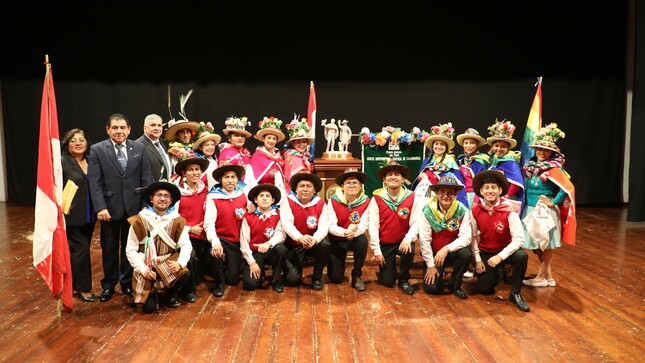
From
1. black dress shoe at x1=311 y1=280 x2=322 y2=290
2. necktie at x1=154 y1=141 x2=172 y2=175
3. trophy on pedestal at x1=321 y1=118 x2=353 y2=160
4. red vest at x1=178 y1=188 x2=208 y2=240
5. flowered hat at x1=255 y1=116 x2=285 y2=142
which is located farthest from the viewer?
trophy on pedestal at x1=321 y1=118 x2=353 y2=160

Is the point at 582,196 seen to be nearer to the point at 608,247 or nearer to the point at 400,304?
the point at 608,247

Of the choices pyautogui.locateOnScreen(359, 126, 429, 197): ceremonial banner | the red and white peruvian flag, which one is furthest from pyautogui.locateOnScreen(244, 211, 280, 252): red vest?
pyautogui.locateOnScreen(359, 126, 429, 197): ceremonial banner

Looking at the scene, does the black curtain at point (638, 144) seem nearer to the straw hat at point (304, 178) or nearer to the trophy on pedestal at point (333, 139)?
the trophy on pedestal at point (333, 139)

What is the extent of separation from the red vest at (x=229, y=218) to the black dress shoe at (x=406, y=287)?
1428mm

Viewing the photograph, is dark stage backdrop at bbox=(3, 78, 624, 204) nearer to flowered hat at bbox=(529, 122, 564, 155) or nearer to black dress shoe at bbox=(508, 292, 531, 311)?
flowered hat at bbox=(529, 122, 564, 155)

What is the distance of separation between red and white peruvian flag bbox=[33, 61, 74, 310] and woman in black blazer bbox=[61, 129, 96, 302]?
0.30m

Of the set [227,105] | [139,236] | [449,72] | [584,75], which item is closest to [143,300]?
[139,236]

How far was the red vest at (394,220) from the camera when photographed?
14.8 feet

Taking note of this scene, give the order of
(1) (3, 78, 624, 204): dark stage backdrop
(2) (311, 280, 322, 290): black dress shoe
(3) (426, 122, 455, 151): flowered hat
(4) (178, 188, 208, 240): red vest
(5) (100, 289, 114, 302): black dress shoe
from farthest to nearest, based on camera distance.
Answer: (1) (3, 78, 624, 204): dark stage backdrop
(3) (426, 122, 455, 151): flowered hat
(4) (178, 188, 208, 240): red vest
(2) (311, 280, 322, 290): black dress shoe
(5) (100, 289, 114, 302): black dress shoe

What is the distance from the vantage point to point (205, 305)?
4059 mm

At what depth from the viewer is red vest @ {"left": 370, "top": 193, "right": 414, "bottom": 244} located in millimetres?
Result: 4520

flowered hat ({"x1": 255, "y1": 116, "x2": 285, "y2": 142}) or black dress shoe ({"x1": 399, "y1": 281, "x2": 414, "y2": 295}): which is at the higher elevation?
flowered hat ({"x1": 255, "y1": 116, "x2": 285, "y2": 142})

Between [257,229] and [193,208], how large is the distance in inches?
23.7

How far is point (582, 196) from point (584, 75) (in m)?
2.08
